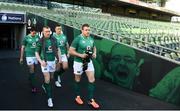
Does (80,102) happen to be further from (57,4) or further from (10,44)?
(57,4)

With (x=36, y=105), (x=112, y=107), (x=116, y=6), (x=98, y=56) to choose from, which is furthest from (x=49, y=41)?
(x=116, y=6)

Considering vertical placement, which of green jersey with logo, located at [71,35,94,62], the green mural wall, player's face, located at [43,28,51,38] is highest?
player's face, located at [43,28,51,38]

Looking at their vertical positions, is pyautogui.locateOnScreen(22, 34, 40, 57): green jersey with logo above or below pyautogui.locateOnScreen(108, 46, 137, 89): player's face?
above

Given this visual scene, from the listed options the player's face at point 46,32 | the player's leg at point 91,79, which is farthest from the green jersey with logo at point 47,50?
the player's leg at point 91,79

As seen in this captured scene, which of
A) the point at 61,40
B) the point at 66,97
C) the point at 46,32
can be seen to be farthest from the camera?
the point at 61,40

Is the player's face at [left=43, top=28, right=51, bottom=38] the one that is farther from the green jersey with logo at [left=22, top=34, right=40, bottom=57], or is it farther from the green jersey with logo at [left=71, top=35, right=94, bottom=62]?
the green jersey with logo at [left=22, top=34, right=40, bottom=57]

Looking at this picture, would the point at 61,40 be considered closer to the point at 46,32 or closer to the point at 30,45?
the point at 30,45

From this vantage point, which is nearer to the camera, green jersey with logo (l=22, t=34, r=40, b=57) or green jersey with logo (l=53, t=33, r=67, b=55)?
green jersey with logo (l=22, t=34, r=40, b=57)

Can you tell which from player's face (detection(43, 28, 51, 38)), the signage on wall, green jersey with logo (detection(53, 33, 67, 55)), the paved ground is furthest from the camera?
the signage on wall

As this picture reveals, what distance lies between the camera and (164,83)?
945cm

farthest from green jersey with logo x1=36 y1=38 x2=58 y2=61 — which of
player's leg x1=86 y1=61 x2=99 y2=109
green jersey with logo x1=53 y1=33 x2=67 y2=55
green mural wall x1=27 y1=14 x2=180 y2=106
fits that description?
green mural wall x1=27 y1=14 x2=180 y2=106

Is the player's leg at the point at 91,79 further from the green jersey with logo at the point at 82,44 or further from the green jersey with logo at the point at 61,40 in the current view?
the green jersey with logo at the point at 61,40

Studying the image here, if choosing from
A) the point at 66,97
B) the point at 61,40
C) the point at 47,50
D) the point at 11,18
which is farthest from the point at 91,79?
the point at 11,18

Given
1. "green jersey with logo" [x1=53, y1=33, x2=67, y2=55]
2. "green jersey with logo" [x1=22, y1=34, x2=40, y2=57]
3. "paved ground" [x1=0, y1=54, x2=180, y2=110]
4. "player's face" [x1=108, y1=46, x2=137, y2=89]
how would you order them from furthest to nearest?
"player's face" [x1=108, y1=46, x2=137, y2=89] < "green jersey with logo" [x1=53, y1=33, x2=67, y2=55] < "green jersey with logo" [x1=22, y1=34, x2=40, y2=57] < "paved ground" [x1=0, y1=54, x2=180, y2=110]
